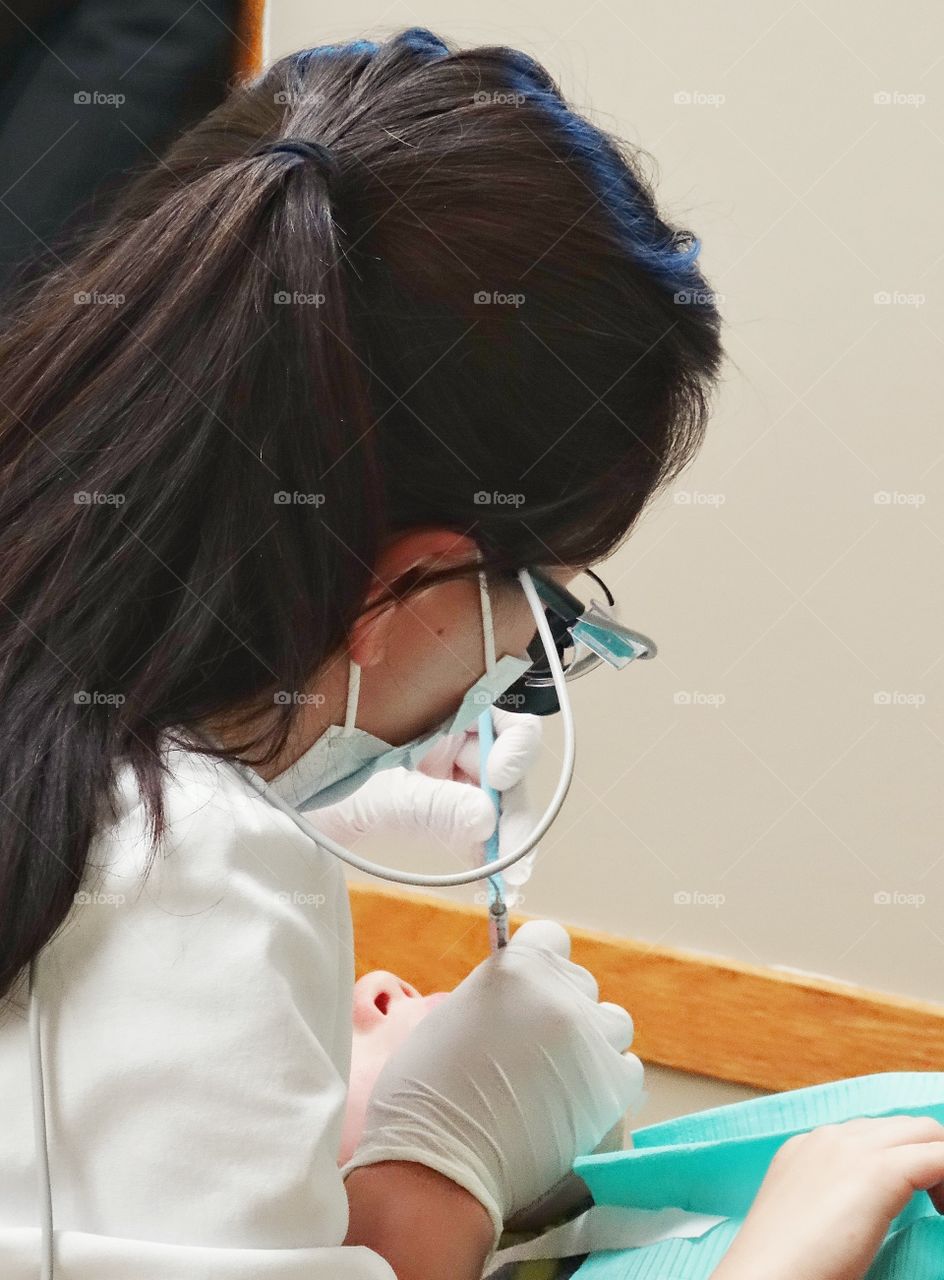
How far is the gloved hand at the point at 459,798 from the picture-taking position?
861mm

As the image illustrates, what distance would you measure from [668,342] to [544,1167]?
18.4 inches

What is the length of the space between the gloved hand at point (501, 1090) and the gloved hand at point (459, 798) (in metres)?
0.11

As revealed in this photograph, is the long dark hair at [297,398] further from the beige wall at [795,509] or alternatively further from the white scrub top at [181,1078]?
the beige wall at [795,509]

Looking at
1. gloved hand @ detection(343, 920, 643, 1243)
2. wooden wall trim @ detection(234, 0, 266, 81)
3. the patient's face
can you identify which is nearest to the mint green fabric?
gloved hand @ detection(343, 920, 643, 1243)

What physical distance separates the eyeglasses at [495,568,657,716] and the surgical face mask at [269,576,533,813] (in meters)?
0.03

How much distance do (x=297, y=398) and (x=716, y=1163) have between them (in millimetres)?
445

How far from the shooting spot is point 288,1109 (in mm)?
496

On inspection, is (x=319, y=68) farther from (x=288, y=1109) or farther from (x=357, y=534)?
(x=288, y=1109)

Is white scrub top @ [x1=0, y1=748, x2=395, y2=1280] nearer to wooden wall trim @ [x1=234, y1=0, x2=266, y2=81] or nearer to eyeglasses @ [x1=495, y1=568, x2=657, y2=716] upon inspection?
eyeglasses @ [x1=495, y1=568, x2=657, y2=716]

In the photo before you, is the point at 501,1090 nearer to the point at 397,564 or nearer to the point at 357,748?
the point at 357,748

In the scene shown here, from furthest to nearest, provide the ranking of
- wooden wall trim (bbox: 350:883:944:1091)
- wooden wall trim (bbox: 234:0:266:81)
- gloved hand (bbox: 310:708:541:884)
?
1. wooden wall trim (bbox: 350:883:944:1091)
2. wooden wall trim (bbox: 234:0:266:81)
3. gloved hand (bbox: 310:708:541:884)

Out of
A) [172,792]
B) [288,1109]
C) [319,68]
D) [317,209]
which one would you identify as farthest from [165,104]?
[288,1109]

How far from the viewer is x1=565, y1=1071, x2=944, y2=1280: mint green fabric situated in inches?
24.5

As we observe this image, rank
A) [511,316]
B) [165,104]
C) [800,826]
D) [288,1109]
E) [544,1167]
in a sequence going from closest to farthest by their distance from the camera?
[288,1109], [511,316], [544,1167], [165,104], [800,826]
